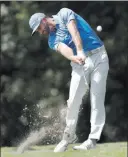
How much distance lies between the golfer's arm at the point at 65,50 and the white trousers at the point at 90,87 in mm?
97

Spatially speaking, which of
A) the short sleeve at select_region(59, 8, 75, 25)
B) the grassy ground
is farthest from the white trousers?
the short sleeve at select_region(59, 8, 75, 25)

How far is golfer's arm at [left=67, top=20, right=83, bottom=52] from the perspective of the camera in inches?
→ 239

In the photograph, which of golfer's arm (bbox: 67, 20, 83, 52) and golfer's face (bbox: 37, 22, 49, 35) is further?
golfer's face (bbox: 37, 22, 49, 35)

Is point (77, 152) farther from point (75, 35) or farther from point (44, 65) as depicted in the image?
point (44, 65)

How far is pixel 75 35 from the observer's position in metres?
6.07

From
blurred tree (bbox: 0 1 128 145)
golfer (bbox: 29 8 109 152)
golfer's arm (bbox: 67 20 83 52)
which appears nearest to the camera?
golfer's arm (bbox: 67 20 83 52)

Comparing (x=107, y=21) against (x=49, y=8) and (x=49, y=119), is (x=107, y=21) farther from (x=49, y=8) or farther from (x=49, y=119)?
(x=49, y=119)

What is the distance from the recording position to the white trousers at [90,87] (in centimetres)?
617

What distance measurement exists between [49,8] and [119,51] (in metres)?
1.47

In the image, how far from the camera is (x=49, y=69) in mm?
12617

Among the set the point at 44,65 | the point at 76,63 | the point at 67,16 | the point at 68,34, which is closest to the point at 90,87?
the point at 76,63

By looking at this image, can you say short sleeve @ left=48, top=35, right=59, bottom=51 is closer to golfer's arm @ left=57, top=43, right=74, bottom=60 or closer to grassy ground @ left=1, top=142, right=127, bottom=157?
golfer's arm @ left=57, top=43, right=74, bottom=60

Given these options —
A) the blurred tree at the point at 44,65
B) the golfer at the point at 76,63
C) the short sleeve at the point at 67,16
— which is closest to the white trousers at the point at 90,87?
the golfer at the point at 76,63

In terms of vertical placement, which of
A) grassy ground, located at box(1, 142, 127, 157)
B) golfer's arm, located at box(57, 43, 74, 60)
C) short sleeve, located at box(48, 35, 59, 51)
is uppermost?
short sleeve, located at box(48, 35, 59, 51)
